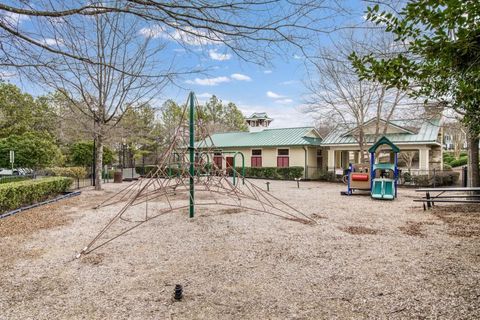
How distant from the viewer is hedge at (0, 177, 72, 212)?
822 cm

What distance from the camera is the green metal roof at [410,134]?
58.0 feet

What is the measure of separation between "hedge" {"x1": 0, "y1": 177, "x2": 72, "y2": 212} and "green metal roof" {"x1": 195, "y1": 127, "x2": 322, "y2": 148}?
34.8 feet

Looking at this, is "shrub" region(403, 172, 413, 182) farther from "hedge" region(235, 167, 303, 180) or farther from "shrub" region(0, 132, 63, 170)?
"shrub" region(0, 132, 63, 170)

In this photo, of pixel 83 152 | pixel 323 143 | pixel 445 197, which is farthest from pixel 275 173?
pixel 445 197

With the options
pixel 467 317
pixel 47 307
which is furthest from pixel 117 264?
pixel 467 317

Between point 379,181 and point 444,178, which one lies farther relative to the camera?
point 444,178

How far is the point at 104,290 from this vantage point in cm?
365

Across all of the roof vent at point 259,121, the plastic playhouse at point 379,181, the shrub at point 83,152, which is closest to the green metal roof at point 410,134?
the plastic playhouse at point 379,181

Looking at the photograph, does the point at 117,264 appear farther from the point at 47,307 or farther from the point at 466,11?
the point at 466,11

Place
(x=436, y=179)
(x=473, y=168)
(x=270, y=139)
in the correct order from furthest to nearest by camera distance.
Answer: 1. (x=270, y=139)
2. (x=436, y=179)
3. (x=473, y=168)

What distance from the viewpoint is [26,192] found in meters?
9.22

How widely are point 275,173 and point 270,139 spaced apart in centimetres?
301

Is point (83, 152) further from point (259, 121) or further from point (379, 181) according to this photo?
point (379, 181)

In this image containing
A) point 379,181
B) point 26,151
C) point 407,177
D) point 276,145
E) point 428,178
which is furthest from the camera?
point 276,145
